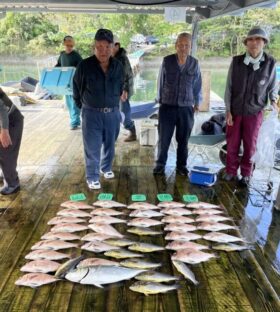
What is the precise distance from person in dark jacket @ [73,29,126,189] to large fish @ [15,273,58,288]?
1.47 meters

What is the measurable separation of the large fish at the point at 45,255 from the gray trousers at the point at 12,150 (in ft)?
4.10

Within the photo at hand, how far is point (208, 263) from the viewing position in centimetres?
213

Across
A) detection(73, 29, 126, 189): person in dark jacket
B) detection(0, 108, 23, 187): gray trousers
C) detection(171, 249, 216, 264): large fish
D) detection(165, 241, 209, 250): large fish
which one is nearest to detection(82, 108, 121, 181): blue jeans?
detection(73, 29, 126, 189): person in dark jacket

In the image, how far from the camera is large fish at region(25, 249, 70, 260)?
2.09m

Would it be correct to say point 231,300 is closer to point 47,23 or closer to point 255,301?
point 255,301

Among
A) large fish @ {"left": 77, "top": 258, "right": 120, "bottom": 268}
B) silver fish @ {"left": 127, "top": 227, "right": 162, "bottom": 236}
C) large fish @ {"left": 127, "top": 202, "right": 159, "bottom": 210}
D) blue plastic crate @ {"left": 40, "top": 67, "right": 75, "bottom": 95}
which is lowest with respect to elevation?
silver fish @ {"left": 127, "top": 227, "right": 162, "bottom": 236}

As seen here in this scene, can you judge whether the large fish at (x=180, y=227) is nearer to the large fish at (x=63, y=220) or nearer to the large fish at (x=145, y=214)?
the large fish at (x=145, y=214)

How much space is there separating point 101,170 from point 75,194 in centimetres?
63

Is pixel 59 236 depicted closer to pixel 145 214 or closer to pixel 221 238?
pixel 145 214

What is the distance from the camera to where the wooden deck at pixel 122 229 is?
1.78 meters

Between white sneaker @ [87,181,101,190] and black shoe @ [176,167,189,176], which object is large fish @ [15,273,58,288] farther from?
black shoe @ [176,167,189,176]

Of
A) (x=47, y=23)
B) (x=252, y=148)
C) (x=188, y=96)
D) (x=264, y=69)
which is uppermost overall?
(x=47, y=23)

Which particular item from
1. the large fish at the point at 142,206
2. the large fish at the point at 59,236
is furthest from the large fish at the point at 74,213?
the large fish at the point at 142,206

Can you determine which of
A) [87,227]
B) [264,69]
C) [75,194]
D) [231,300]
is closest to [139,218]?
[87,227]
